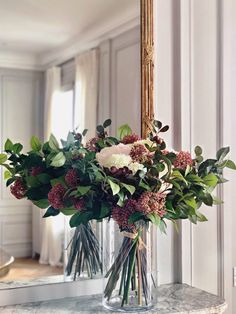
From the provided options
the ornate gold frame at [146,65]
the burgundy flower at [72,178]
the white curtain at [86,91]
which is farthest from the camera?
the ornate gold frame at [146,65]

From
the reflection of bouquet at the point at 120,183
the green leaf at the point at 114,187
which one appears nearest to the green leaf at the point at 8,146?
the reflection of bouquet at the point at 120,183

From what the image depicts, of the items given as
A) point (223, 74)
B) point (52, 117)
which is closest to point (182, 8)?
point (223, 74)

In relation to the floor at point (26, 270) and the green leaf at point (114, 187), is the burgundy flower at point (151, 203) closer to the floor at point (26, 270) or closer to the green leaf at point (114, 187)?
the green leaf at point (114, 187)

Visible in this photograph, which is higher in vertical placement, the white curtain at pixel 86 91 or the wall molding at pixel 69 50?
the wall molding at pixel 69 50

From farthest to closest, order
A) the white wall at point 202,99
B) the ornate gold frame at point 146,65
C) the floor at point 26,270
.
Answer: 1. the white wall at point 202,99
2. the ornate gold frame at point 146,65
3. the floor at point 26,270

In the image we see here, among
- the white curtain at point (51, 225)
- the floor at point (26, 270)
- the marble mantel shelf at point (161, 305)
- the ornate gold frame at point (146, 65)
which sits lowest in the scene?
the marble mantel shelf at point (161, 305)

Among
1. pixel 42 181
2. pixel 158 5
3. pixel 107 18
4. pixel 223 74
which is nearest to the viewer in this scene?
pixel 42 181

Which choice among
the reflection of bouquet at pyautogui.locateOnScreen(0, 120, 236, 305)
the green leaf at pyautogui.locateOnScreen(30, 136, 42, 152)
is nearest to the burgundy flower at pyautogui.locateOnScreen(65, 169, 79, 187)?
the reflection of bouquet at pyautogui.locateOnScreen(0, 120, 236, 305)

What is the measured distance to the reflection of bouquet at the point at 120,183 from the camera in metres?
1.67

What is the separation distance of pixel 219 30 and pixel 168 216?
1.05 meters

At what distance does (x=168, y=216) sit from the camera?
5.89 ft

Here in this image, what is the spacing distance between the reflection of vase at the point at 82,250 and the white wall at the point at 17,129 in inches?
6.6

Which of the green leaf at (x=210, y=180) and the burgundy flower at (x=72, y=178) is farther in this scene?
the green leaf at (x=210, y=180)

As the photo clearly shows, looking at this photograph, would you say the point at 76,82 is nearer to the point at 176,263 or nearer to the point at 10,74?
the point at 10,74
